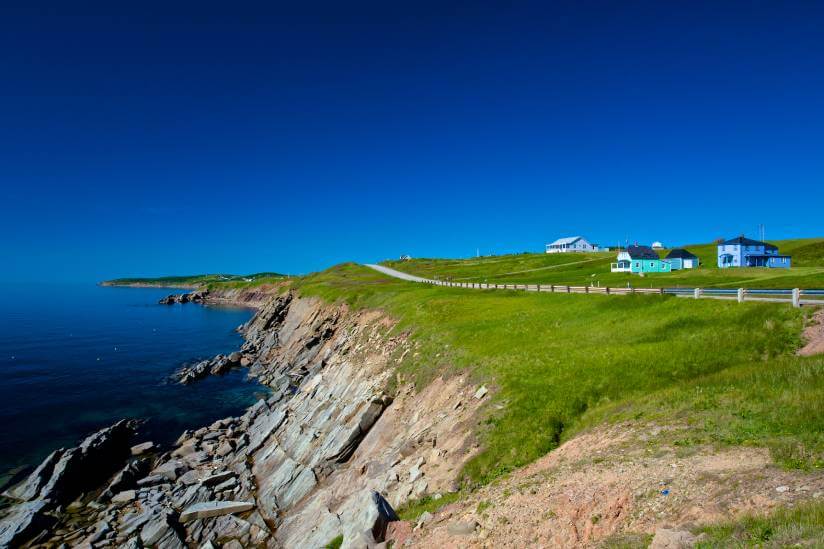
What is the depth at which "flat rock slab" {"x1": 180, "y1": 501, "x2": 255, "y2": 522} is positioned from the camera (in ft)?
80.2

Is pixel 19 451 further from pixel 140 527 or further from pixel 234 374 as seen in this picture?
pixel 234 374

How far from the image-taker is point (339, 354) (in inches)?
1971

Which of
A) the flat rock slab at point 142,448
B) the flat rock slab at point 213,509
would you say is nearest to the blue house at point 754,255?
the flat rock slab at point 213,509

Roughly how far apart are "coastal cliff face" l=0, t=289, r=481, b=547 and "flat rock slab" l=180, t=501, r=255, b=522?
0.06 metres

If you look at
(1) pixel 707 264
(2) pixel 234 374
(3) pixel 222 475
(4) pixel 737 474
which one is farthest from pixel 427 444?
(1) pixel 707 264

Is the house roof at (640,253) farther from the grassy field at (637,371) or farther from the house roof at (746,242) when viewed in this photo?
the grassy field at (637,371)

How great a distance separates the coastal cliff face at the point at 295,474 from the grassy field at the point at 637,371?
224 cm

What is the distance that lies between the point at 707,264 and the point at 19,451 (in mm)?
106262

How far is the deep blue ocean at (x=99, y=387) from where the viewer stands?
39844 millimetres

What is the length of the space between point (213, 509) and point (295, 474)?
16.0 feet

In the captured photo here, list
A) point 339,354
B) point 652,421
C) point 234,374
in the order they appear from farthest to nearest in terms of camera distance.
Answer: point 234,374, point 339,354, point 652,421

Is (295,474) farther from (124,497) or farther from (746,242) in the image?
(746,242)

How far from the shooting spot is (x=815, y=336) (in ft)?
65.5

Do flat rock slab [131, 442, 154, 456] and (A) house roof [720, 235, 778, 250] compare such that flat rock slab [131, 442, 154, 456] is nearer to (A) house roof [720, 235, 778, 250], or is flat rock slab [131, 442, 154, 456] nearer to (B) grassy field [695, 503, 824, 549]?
(B) grassy field [695, 503, 824, 549]
